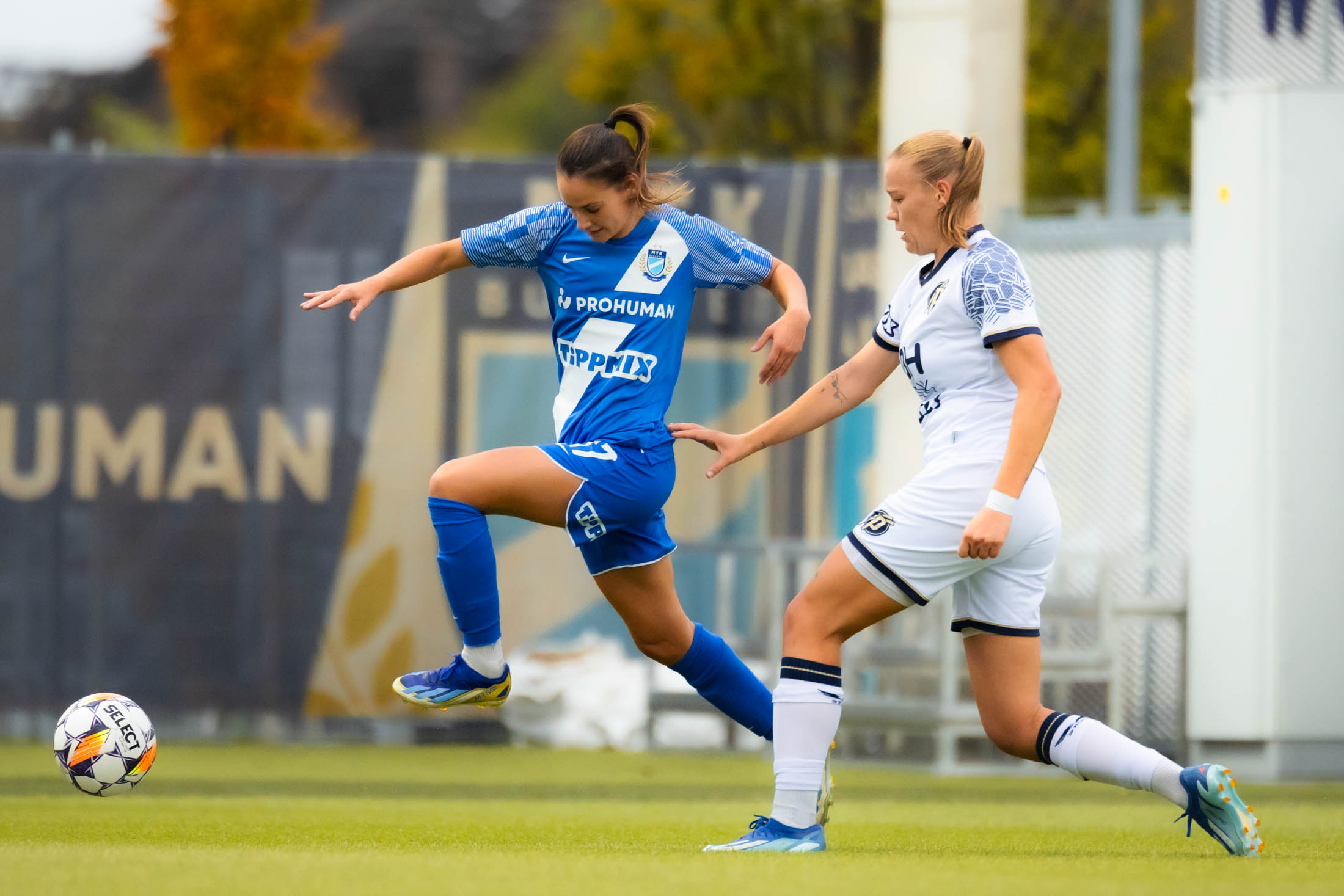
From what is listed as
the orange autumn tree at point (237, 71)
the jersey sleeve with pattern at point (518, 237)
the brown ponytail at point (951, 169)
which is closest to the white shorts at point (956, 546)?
the brown ponytail at point (951, 169)

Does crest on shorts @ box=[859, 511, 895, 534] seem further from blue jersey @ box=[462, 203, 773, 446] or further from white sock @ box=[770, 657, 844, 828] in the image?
blue jersey @ box=[462, 203, 773, 446]

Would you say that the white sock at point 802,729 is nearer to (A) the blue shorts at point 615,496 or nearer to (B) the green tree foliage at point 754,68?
(A) the blue shorts at point 615,496

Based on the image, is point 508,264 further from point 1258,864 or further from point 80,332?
point 80,332

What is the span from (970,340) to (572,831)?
2434 millimetres

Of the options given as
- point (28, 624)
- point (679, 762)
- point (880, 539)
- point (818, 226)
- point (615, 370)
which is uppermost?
point (818, 226)

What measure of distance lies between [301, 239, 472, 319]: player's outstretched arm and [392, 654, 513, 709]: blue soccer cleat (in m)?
1.13

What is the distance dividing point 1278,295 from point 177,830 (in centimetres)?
564

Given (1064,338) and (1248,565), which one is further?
(1064,338)

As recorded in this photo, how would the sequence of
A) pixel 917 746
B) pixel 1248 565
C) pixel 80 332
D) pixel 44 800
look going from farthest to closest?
pixel 80 332 < pixel 917 746 < pixel 1248 565 < pixel 44 800

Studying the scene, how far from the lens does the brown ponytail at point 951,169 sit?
191 inches

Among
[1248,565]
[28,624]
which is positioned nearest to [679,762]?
[1248,565]

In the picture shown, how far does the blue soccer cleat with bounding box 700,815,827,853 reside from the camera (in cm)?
494

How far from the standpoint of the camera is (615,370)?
5.43 metres

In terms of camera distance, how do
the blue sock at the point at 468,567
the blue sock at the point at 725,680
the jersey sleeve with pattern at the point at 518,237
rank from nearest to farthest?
the blue sock at the point at 468,567 < the jersey sleeve with pattern at the point at 518,237 < the blue sock at the point at 725,680
